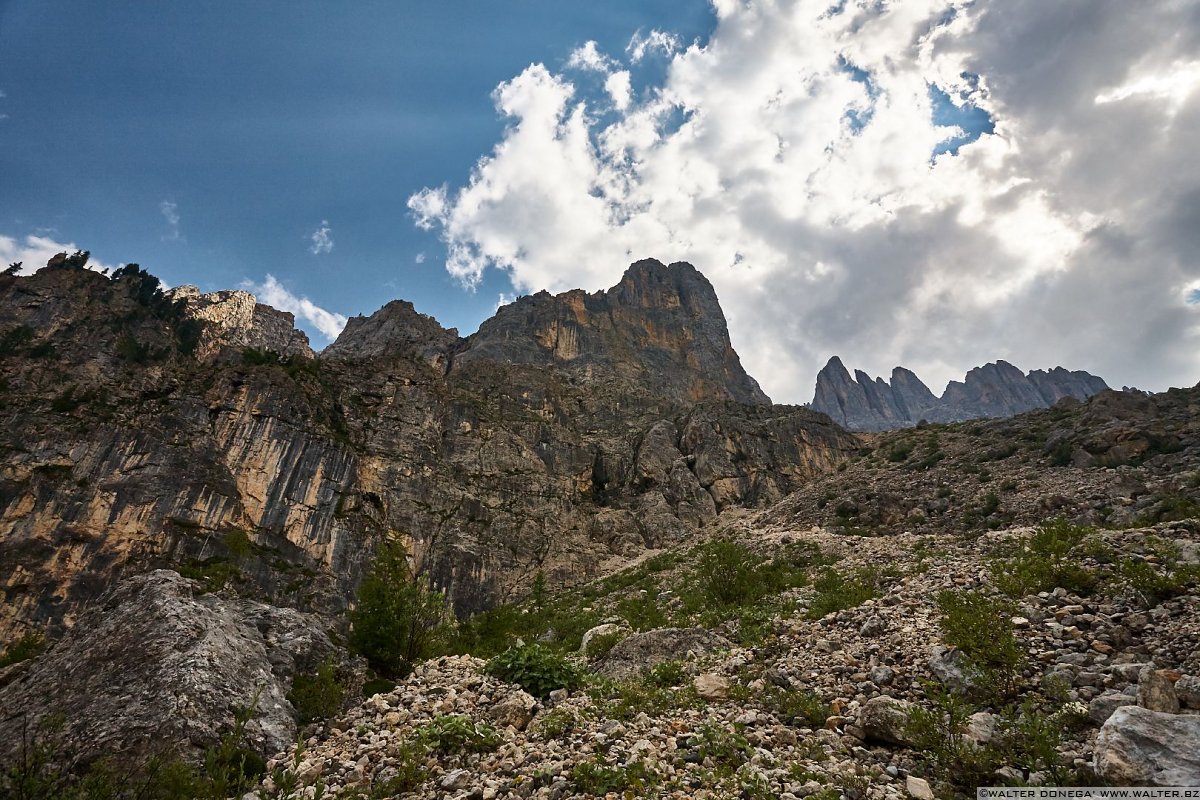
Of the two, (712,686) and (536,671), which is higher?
(712,686)

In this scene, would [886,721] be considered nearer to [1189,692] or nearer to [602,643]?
[1189,692]

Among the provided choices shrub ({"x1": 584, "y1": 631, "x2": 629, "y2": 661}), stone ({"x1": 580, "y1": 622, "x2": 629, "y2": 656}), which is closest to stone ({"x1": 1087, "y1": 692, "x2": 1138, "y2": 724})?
shrub ({"x1": 584, "y1": 631, "x2": 629, "y2": 661})

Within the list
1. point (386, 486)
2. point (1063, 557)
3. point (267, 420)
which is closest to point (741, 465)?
point (386, 486)

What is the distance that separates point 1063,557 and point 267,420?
72329 millimetres

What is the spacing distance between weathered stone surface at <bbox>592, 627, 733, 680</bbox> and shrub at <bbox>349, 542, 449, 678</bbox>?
4.83 metres

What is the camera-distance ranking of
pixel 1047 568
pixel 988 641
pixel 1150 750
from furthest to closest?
1. pixel 1047 568
2. pixel 988 641
3. pixel 1150 750

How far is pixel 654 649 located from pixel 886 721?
7096 mm

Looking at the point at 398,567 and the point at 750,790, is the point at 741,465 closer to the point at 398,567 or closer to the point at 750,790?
the point at 398,567

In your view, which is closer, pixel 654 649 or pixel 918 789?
pixel 918 789

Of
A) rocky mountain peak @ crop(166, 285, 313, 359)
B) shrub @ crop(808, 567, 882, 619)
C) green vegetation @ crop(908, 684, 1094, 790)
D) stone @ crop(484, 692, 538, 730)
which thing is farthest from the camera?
rocky mountain peak @ crop(166, 285, 313, 359)

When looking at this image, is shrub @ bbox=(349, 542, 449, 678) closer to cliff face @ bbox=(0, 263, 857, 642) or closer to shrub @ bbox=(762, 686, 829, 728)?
shrub @ bbox=(762, 686, 829, 728)

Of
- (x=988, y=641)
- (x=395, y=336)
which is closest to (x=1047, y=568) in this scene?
(x=988, y=641)

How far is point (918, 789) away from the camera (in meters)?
5.84

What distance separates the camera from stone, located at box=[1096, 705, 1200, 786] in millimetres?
4906
